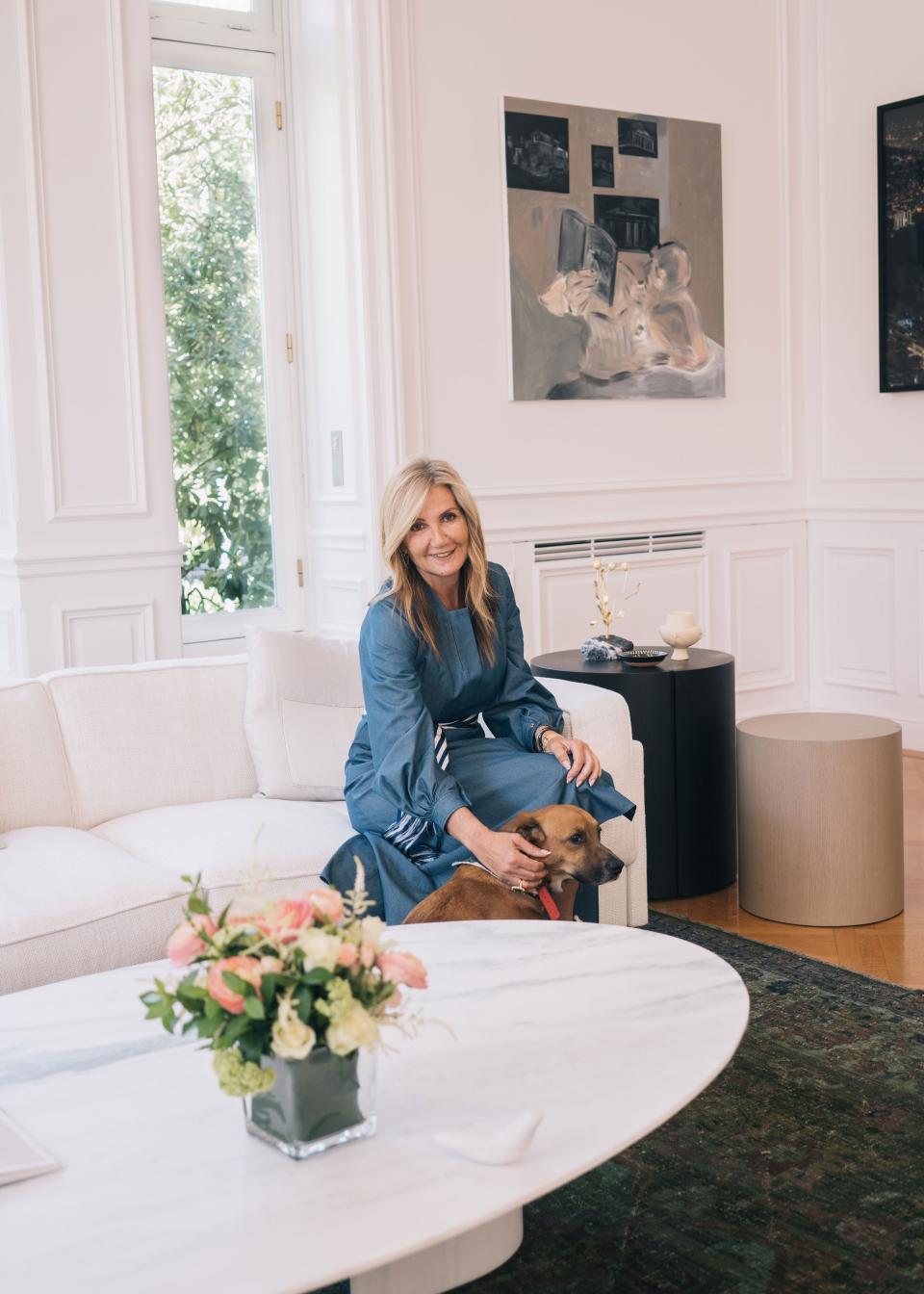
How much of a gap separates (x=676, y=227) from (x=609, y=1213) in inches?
168

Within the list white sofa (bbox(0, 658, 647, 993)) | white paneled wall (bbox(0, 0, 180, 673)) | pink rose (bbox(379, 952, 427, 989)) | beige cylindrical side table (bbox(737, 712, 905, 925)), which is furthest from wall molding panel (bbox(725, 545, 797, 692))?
pink rose (bbox(379, 952, 427, 989))

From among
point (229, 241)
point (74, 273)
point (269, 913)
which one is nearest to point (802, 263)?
point (229, 241)

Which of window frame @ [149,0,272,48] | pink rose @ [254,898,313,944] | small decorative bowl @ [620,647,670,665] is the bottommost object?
small decorative bowl @ [620,647,670,665]

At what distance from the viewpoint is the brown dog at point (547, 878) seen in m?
2.47

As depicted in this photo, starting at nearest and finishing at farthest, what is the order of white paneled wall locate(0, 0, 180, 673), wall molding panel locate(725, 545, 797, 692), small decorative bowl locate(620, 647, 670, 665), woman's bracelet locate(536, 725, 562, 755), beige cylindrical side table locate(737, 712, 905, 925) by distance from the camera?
woman's bracelet locate(536, 725, 562, 755) < beige cylindrical side table locate(737, 712, 905, 925) < small decorative bowl locate(620, 647, 670, 665) < white paneled wall locate(0, 0, 180, 673) < wall molding panel locate(725, 545, 797, 692)

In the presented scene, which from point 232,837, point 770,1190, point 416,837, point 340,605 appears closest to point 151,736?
point 232,837

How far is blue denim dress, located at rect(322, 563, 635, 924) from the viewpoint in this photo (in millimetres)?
2684

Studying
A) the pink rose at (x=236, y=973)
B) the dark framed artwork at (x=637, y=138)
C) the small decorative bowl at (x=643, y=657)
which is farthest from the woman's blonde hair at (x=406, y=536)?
the dark framed artwork at (x=637, y=138)

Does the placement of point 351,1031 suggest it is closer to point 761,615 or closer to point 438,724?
point 438,724

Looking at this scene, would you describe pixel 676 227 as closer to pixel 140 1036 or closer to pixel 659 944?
pixel 659 944

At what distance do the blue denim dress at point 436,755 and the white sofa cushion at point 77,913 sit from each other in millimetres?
352

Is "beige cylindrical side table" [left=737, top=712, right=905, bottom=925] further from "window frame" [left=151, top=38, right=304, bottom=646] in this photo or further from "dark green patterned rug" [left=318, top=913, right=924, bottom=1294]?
"window frame" [left=151, top=38, right=304, bottom=646]

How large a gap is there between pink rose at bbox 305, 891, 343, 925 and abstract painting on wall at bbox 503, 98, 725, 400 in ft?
12.5

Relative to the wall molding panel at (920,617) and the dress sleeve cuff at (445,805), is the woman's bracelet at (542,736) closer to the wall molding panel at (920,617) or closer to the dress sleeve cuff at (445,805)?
the dress sleeve cuff at (445,805)
